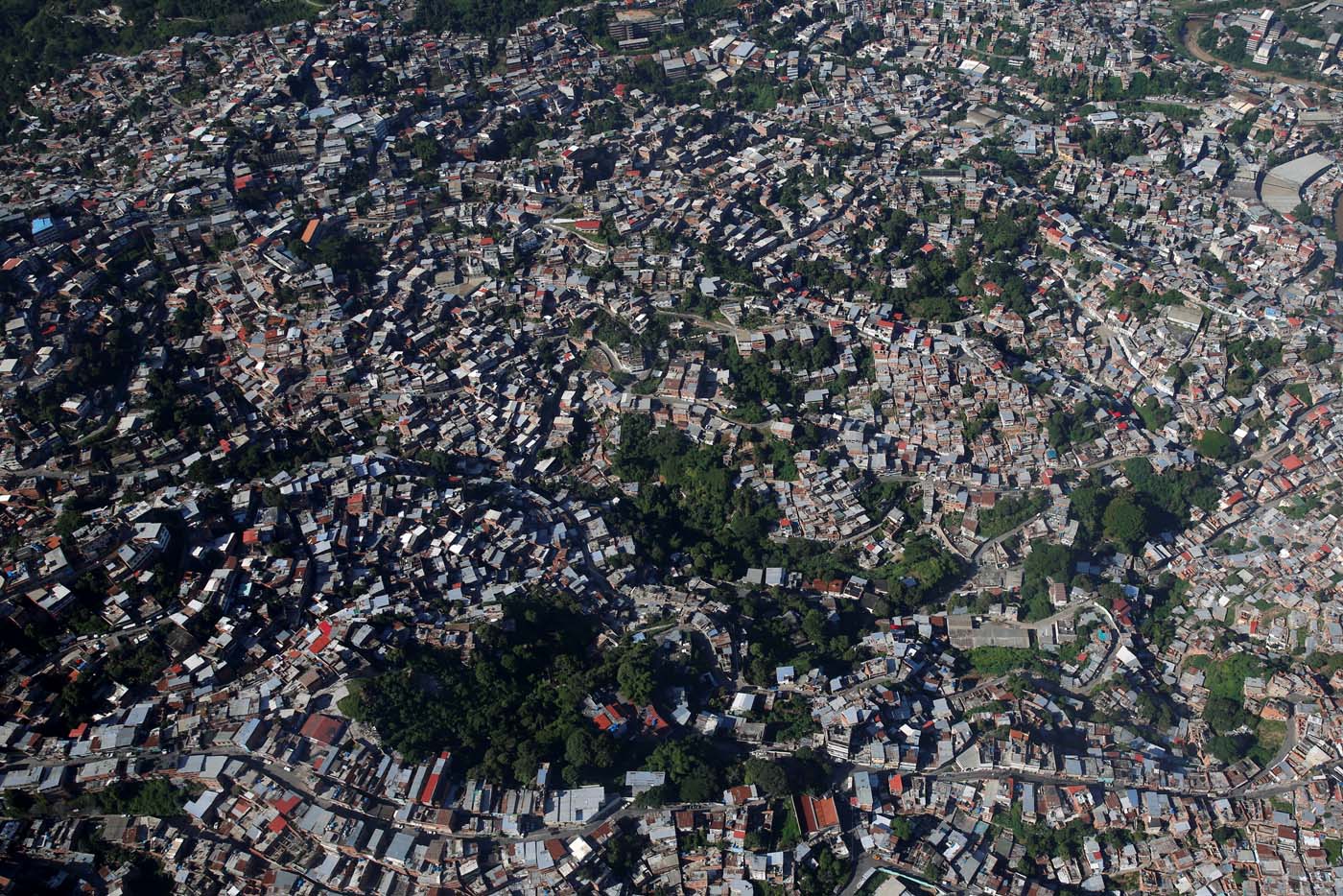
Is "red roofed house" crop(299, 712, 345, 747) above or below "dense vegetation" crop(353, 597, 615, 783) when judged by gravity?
above

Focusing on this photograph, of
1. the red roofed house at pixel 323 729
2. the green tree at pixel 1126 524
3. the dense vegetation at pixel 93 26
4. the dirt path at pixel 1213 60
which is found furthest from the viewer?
the dirt path at pixel 1213 60

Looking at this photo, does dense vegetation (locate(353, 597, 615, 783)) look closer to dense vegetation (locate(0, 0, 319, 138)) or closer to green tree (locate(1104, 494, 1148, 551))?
green tree (locate(1104, 494, 1148, 551))

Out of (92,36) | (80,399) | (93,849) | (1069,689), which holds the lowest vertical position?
(1069,689)

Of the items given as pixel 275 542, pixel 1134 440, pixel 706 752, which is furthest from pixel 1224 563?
pixel 275 542

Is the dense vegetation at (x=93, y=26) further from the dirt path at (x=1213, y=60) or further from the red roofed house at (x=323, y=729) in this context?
the dirt path at (x=1213, y=60)

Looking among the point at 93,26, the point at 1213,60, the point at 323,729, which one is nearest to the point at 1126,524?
the point at 323,729

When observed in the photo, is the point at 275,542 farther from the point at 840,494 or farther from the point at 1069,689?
the point at 1069,689

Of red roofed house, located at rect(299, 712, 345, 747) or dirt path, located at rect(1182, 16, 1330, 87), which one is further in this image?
dirt path, located at rect(1182, 16, 1330, 87)

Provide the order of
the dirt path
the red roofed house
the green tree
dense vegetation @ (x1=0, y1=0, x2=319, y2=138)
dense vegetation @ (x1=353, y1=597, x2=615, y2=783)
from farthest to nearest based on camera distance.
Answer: the dirt path
dense vegetation @ (x1=0, y1=0, x2=319, y2=138)
the green tree
dense vegetation @ (x1=353, y1=597, x2=615, y2=783)
the red roofed house

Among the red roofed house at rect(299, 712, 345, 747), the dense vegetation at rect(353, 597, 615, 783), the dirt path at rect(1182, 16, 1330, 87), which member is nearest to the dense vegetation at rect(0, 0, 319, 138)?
the red roofed house at rect(299, 712, 345, 747)

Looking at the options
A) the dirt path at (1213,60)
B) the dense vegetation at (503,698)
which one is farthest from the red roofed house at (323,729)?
the dirt path at (1213,60)

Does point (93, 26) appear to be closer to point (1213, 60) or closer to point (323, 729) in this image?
point (323, 729)
